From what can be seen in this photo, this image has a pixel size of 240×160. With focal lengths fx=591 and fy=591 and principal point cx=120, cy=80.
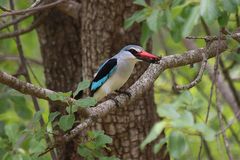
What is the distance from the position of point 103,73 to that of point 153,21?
2.52 feet

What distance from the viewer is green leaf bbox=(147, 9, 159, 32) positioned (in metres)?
3.41

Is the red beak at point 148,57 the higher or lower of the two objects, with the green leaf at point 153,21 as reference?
lower

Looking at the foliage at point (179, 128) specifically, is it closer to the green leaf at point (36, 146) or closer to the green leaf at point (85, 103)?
the green leaf at point (85, 103)

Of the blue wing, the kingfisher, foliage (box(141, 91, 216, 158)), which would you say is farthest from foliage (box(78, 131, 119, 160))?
the blue wing

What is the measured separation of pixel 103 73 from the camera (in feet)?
13.5

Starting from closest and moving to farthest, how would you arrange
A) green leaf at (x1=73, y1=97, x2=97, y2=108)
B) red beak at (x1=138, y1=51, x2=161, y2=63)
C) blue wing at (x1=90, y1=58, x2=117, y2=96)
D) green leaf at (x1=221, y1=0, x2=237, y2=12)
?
1. green leaf at (x1=73, y1=97, x2=97, y2=108)
2. green leaf at (x1=221, y1=0, x2=237, y2=12)
3. red beak at (x1=138, y1=51, x2=161, y2=63)
4. blue wing at (x1=90, y1=58, x2=117, y2=96)

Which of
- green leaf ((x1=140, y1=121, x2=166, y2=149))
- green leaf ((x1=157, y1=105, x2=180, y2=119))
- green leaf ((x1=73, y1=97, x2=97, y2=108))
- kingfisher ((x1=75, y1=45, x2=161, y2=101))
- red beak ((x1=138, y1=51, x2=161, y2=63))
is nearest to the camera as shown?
green leaf ((x1=140, y1=121, x2=166, y2=149))

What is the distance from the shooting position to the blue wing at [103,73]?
407cm

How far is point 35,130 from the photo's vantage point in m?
2.93

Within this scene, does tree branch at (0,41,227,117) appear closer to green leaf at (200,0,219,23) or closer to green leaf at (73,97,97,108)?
green leaf at (73,97,97,108)

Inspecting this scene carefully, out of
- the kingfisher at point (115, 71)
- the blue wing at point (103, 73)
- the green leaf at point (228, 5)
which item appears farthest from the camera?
the blue wing at point (103, 73)

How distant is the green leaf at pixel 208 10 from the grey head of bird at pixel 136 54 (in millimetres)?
800

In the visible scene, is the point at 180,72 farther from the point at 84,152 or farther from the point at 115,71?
the point at 84,152

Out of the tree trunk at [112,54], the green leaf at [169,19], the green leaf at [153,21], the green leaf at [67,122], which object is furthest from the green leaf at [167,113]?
the tree trunk at [112,54]
